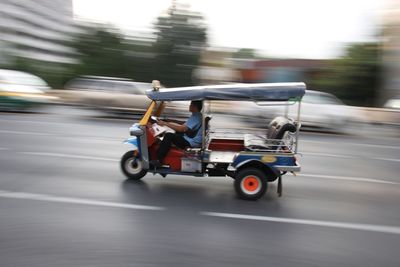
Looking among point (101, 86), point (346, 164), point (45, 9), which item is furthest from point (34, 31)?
point (346, 164)

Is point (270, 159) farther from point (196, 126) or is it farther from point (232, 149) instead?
point (196, 126)

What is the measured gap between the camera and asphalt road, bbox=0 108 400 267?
4.43m

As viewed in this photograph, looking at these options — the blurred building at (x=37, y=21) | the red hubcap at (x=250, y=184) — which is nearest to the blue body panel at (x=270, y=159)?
Result: the red hubcap at (x=250, y=184)

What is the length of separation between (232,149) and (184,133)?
0.99 metres

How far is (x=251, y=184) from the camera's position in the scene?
6.46 metres

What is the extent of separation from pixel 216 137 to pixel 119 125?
8101mm

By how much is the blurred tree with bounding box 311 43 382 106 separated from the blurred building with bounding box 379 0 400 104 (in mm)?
4437

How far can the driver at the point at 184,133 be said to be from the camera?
6.90 meters

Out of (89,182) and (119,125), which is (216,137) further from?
(119,125)

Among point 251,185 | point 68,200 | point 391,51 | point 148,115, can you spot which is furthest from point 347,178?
point 391,51

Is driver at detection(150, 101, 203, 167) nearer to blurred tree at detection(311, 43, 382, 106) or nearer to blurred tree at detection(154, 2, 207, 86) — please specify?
blurred tree at detection(154, 2, 207, 86)

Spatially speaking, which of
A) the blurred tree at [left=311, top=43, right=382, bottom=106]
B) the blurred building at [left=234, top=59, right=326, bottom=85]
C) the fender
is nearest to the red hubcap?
the fender

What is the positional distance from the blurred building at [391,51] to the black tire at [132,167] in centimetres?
1928

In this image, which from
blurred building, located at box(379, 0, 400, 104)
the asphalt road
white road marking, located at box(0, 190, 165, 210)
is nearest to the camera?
the asphalt road
